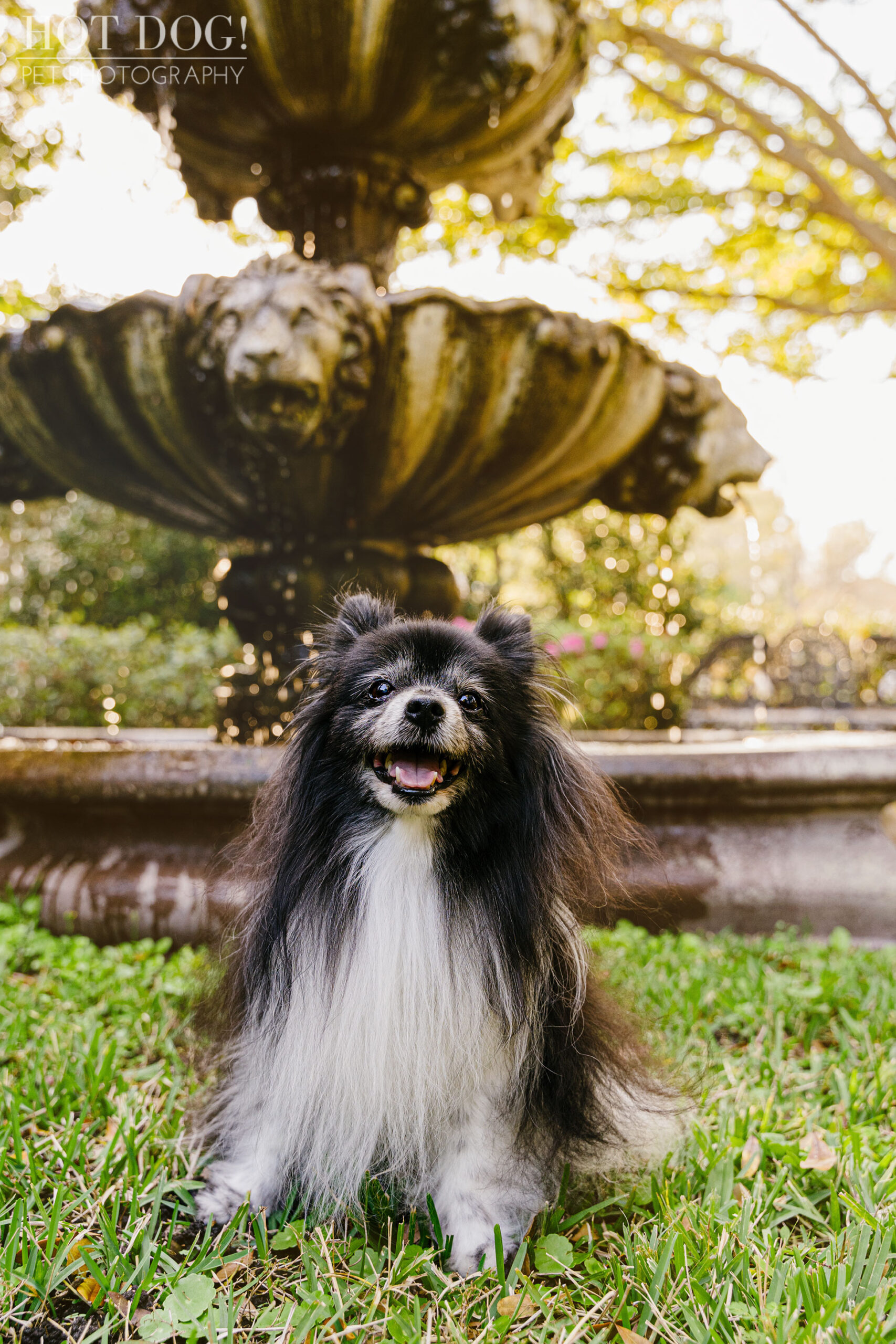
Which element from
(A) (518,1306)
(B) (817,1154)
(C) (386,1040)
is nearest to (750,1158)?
(B) (817,1154)

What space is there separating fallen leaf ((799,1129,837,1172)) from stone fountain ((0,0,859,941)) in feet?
5.10

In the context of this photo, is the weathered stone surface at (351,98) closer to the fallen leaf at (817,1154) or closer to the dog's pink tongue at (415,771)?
the dog's pink tongue at (415,771)

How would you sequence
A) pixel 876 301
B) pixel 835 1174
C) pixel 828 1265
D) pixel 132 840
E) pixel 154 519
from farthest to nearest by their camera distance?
1. pixel 876 301
2. pixel 154 519
3. pixel 132 840
4. pixel 835 1174
5. pixel 828 1265

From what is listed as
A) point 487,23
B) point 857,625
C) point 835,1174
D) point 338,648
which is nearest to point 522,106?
point 487,23

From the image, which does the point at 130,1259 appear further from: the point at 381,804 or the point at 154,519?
the point at 154,519

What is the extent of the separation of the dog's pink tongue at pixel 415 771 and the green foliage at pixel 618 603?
808cm

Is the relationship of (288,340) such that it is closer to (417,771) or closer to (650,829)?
(417,771)

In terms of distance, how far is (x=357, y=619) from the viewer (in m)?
1.99

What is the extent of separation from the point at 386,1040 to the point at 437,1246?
403 mm

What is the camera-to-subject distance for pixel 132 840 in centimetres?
359

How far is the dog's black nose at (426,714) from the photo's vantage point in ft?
5.37

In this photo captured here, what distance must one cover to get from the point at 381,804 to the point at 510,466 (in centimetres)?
235

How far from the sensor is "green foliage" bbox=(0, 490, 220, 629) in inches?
552

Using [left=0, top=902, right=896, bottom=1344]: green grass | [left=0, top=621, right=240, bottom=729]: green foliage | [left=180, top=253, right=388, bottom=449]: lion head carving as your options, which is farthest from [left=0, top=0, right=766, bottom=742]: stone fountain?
[left=0, top=621, right=240, bottom=729]: green foliage
